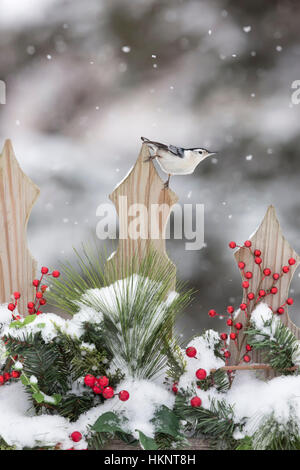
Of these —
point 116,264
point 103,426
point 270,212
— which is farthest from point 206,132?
point 103,426

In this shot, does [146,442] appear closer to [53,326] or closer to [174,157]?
[53,326]

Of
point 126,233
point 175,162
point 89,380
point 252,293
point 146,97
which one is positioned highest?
point 146,97

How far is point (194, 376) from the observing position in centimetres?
92

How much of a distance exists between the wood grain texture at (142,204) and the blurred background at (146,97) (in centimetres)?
29

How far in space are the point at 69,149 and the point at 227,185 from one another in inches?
18.5

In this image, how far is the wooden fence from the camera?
101 centimetres

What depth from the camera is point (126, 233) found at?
3.38 ft

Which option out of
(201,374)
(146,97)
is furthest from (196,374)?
(146,97)

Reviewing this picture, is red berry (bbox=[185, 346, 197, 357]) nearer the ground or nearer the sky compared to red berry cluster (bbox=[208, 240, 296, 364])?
nearer the ground

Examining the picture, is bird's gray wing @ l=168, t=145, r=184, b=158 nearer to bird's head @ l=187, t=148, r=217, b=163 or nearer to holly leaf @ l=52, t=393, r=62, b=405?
bird's head @ l=187, t=148, r=217, b=163

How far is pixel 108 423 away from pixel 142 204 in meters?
0.46

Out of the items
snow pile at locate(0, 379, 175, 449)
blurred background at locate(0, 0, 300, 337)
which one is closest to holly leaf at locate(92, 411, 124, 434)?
snow pile at locate(0, 379, 175, 449)

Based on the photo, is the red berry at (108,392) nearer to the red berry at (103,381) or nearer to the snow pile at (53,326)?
the red berry at (103,381)

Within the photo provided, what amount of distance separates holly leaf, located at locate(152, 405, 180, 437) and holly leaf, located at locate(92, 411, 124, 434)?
0.07m
